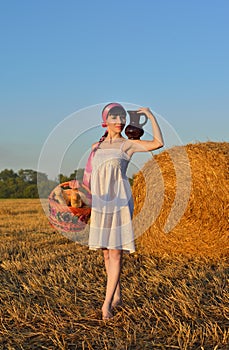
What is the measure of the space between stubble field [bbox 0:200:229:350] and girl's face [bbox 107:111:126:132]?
5.32 ft

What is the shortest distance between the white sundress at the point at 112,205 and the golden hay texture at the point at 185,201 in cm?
307

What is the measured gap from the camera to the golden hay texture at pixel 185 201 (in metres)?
6.74

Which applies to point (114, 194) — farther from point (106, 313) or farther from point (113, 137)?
point (106, 313)

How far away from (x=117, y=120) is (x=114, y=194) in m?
0.65

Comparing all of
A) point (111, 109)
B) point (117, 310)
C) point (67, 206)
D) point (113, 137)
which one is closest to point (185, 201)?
point (67, 206)

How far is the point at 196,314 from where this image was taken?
13.3 feet

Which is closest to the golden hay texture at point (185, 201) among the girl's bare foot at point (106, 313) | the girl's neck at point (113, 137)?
the girl's neck at point (113, 137)

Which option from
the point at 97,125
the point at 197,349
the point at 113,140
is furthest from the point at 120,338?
the point at 97,125

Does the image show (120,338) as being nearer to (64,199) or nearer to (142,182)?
(64,199)

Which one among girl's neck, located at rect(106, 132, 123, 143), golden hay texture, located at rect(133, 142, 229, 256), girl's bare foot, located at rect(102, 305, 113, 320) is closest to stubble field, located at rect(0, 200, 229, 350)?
girl's bare foot, located at rect(102, 305, 113, 320)

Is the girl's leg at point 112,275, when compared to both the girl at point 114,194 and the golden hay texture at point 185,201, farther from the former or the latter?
the golden hay texture at point 185,201

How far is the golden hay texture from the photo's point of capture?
6742 millimetres

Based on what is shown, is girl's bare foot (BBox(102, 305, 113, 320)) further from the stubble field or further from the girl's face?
the girl's face

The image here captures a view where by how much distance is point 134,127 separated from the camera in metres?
4.06
